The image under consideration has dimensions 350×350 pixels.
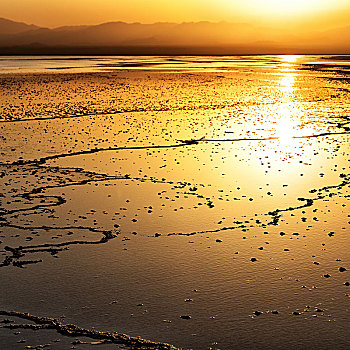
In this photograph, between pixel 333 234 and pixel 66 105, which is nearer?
pixel 333 234

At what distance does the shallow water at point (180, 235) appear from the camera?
22.9 ft

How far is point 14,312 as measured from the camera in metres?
7.20

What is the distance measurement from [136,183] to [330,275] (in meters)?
6.31

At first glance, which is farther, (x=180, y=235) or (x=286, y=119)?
(x=286, y=119)

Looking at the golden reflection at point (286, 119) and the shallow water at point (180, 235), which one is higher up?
the golden reflection at point (286, 119)

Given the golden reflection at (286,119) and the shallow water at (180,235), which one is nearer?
the shallow water at (180,235)

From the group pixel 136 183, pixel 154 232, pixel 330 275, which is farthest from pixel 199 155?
pixel 330 275

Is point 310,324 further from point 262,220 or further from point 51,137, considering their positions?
point 51,137

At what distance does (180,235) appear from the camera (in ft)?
32.8

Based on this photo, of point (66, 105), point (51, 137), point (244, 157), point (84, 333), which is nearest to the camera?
point (84, 333)

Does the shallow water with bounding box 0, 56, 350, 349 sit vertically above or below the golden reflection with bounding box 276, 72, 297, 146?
below

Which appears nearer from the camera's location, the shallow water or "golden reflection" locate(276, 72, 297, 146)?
the shallow water

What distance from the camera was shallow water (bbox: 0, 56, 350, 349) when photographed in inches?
275

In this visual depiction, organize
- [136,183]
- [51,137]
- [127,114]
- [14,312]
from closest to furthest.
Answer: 1. [14,312]
2. [136,183]
3. [51,137]
4. [127,114]
